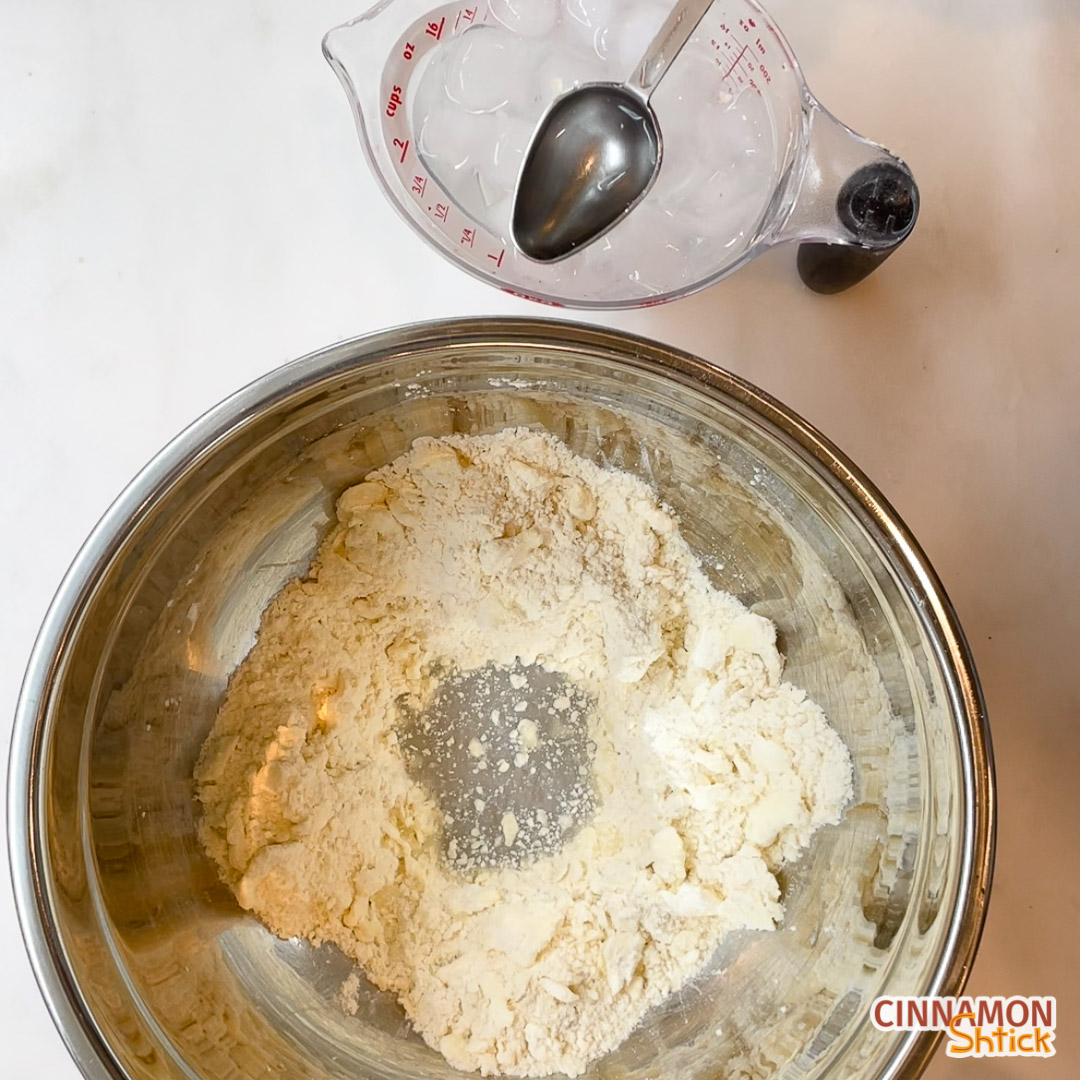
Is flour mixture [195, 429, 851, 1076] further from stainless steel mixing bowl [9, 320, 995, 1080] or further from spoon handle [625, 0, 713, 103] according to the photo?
spoon handle [625, 0, 713, 103]

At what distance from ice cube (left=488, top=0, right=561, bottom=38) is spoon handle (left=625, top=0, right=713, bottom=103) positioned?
0.12 m

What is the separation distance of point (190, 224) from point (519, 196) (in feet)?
1.33

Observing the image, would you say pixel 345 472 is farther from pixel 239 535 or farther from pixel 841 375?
pixel 841 375

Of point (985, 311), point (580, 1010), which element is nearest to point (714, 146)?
point (985, 311)

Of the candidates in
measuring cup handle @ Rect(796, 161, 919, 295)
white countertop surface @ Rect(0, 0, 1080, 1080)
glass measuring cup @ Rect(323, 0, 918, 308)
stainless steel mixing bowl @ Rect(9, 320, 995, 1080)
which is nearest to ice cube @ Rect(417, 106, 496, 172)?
glass measuring cup @ Rect(323, 0, 918, 308)

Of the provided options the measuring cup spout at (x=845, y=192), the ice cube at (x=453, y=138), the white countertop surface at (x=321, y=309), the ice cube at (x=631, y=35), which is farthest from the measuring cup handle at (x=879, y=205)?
the ice cube at (x=453, y=138)

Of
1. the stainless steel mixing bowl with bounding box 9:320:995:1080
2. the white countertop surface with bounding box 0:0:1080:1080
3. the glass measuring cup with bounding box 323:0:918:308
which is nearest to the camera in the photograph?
the stainless steel mixing bowl with bounding box 9:320:995:1080

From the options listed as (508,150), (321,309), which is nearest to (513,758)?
(321,309)

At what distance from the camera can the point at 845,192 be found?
0.90 m

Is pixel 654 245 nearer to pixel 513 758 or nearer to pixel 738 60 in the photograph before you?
pixel 738 60

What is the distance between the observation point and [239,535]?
0.97 meters

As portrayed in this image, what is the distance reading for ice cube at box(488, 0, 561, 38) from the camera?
3.14ft

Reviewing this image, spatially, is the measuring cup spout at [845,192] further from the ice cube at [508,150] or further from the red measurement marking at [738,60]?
the ice cube at [508,150]

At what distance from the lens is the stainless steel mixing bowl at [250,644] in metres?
0.79
